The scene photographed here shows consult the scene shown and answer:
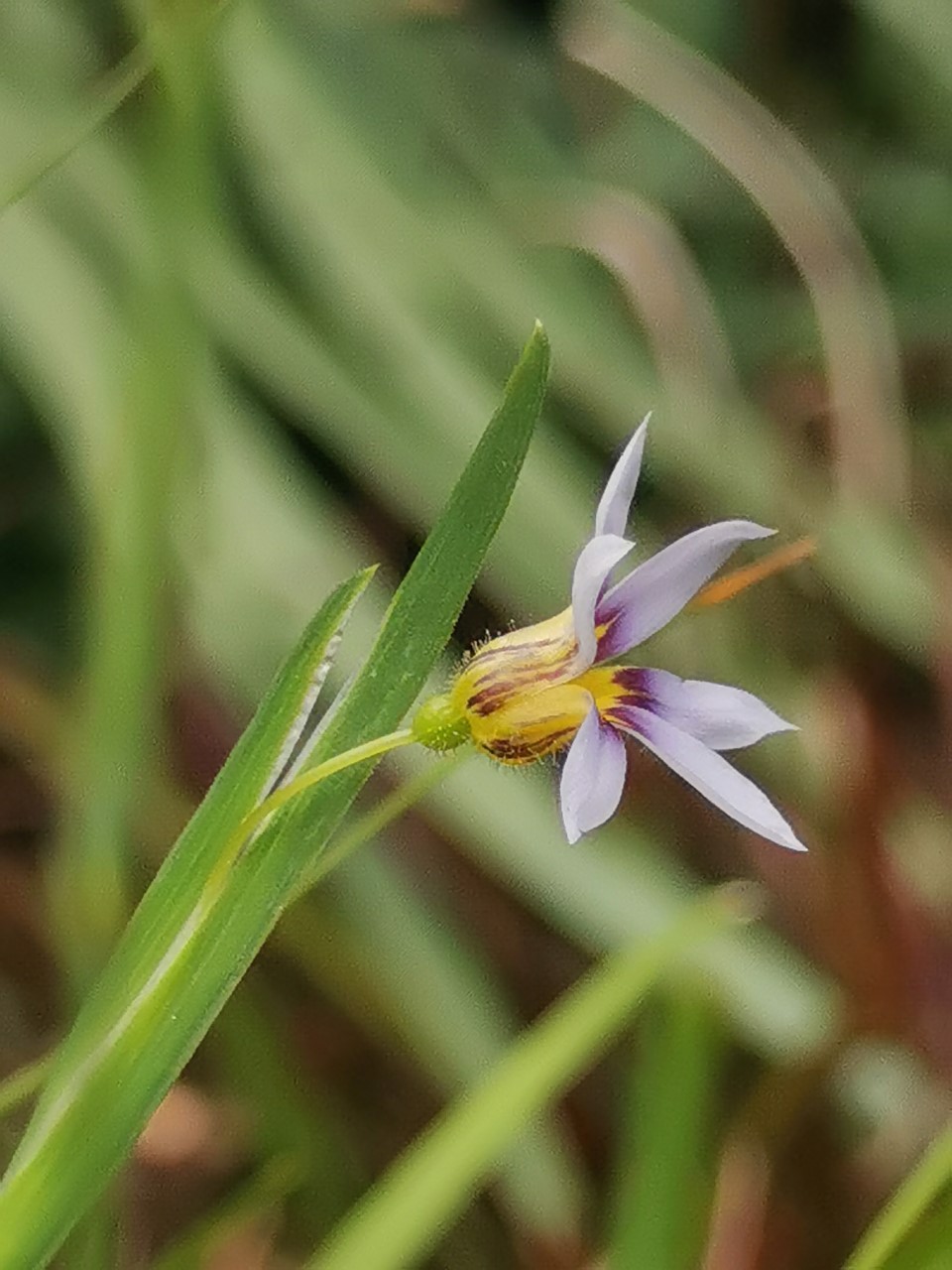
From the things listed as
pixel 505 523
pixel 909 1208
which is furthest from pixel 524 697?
pixel 505 523

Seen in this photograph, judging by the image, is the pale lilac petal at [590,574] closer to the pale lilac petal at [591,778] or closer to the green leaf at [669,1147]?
the pale lilac petal at [591,778]

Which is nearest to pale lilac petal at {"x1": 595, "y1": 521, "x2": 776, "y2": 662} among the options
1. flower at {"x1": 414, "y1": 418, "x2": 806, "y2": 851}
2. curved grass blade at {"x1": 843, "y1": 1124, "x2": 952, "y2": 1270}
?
flower at {"x1": 414, "y1": 418, "x2": 806, "y2": 851}

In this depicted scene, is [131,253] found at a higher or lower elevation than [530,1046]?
higher

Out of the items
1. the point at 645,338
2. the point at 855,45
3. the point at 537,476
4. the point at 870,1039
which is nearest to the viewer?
the point at 870,1039

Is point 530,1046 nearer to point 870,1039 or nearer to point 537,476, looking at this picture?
point 870,1039

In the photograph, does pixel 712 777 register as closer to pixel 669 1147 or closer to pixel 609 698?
pixel 609 698

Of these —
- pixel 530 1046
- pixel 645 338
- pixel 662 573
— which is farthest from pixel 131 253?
pixel 662 573
